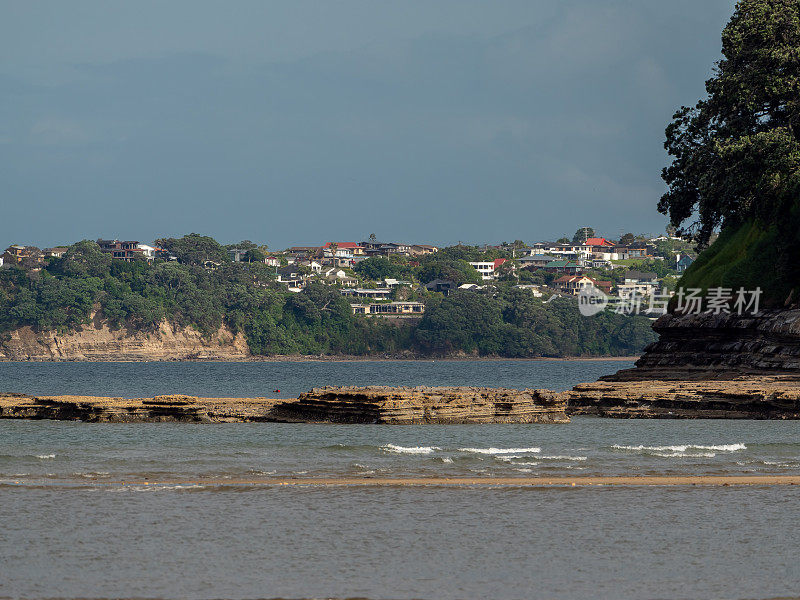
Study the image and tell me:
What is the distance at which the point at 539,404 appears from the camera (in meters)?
42.1

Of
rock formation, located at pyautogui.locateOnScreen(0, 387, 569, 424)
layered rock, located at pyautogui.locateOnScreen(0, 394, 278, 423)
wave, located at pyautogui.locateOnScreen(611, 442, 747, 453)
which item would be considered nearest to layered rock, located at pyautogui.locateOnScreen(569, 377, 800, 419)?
rock formation, located at pyautogui.locateOnScreen(0, 387, 569, 424)

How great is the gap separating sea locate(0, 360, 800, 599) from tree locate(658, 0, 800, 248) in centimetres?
2221

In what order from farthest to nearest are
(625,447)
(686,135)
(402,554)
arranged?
(686,135), (625,447), (402,554)

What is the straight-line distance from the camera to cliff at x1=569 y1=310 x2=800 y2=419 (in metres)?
44.2

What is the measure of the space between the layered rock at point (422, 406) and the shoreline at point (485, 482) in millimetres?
12802

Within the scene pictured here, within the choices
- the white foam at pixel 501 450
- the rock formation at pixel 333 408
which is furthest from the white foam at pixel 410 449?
the rock formation at pixel 333 408

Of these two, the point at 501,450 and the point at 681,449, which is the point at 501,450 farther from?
the point at 681,449

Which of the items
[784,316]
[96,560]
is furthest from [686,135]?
[96,560]

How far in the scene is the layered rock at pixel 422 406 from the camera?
38.5m

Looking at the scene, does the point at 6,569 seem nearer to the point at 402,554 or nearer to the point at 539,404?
the point at 402,554

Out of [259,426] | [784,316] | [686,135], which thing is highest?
[686,135]

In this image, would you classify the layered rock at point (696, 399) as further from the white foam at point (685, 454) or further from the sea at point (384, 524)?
the white foam at point (685, 454)

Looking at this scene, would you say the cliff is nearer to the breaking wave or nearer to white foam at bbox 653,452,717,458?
the breaking wave

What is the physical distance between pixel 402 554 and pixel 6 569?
578cm
